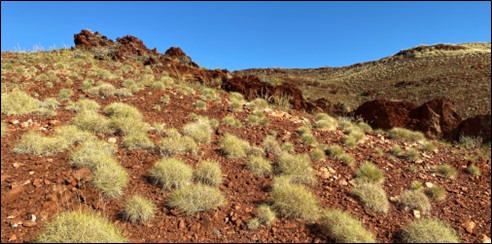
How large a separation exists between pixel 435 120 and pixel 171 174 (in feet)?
38.0

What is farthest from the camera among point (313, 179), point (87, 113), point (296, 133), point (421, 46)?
point (421, 46)

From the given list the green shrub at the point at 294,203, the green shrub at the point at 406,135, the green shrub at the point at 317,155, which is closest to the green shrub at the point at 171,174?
the green shrub at the point at 294,203

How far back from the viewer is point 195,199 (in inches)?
222

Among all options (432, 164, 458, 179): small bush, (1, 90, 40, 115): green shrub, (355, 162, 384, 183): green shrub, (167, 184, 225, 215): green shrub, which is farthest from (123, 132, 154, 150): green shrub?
(432, 164, 458, 179): small bush

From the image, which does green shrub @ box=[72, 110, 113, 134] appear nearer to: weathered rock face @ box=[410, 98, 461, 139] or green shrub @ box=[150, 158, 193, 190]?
green shrub @ box=[150, 158, 193, 190]

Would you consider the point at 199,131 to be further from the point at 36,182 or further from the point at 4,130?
the point at 4,130

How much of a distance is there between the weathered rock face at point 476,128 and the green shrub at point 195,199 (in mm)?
10799

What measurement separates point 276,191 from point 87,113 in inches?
209

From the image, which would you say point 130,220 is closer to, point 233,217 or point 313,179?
point 233,217

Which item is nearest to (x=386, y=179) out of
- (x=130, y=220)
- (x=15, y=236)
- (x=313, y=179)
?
(x=313, y=179)

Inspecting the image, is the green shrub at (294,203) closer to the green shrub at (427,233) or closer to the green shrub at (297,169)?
the green shrub at (297,169)

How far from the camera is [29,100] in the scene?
8742 millimetres

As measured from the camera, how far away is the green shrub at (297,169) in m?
7.18

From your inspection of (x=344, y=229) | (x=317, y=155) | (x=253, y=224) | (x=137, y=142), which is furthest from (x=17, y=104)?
(x=344, y=229)
